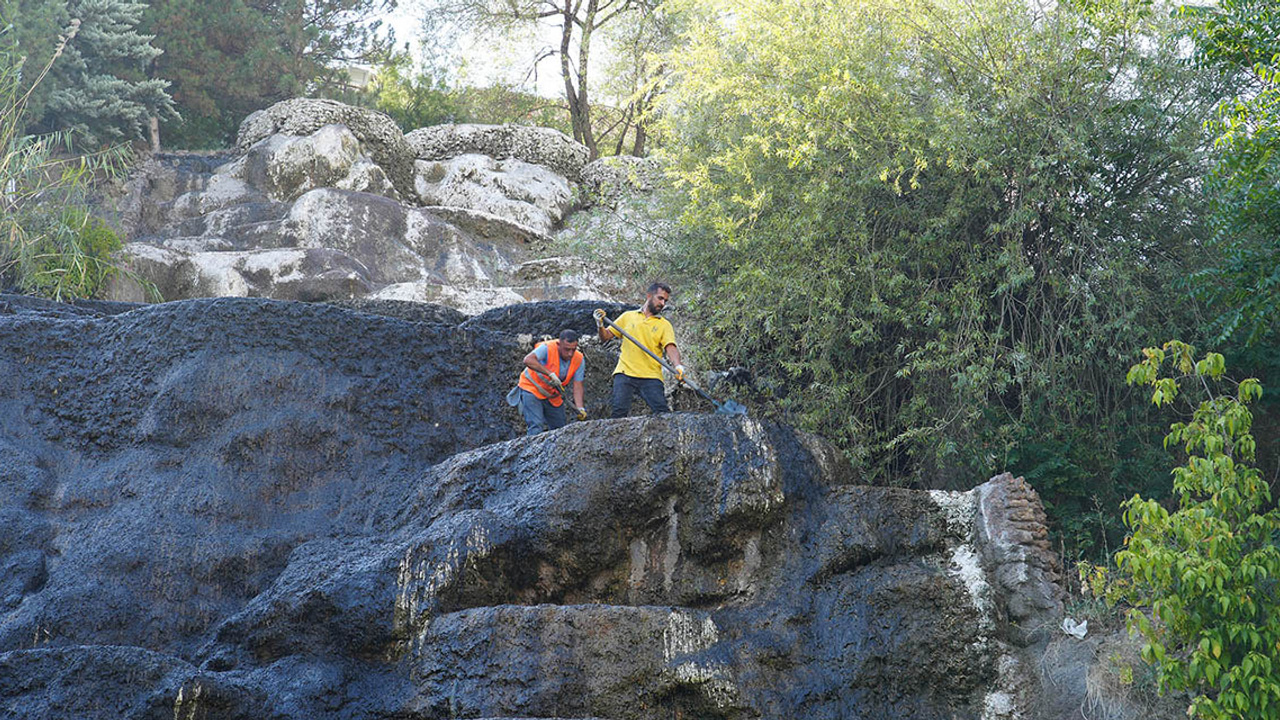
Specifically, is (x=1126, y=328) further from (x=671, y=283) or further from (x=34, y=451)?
(x=34, y=451)

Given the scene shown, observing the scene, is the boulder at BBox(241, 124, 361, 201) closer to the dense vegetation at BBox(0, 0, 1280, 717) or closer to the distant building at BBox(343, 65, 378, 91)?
the dense vegetation at BBox(0, 0, 1280, 717)

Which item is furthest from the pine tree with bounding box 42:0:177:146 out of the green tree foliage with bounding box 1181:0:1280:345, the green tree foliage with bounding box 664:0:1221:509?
the green tree foliage with bounding box 1181:0:1280:345

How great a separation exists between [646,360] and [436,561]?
2639 mm

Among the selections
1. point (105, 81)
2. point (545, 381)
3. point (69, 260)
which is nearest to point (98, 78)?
point (105, 81)

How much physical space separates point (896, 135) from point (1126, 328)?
2691 millimetres

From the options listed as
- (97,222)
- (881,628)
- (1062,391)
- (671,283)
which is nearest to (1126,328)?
(1062,391)

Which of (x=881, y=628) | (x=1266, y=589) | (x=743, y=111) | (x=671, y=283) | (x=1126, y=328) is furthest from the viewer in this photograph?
(x=671, y=283)

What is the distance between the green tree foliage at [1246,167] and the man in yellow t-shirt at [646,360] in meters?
4.43

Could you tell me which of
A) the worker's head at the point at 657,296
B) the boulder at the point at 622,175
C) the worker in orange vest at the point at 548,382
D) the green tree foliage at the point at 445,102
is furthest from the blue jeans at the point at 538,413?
the green tree foliage at the point at 445,102

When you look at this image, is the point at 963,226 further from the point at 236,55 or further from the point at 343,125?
the point at 236,55

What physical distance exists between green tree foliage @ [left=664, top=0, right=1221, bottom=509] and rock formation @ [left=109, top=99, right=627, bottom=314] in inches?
136

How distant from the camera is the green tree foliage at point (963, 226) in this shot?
10.1m

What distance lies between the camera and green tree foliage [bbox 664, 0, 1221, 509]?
33.0ft

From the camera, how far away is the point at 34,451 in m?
9.20
